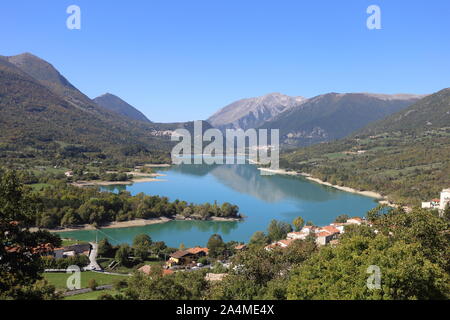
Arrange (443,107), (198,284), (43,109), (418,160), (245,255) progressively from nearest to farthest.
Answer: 1. (198,284)
2. (245,255)
3. (418,160)
4. (443,107)
5. (43,109)

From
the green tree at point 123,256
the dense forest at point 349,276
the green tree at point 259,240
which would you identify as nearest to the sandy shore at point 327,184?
the green tree at point 259,240

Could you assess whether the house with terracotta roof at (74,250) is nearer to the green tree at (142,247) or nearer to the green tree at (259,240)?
the green tree at (142,247)

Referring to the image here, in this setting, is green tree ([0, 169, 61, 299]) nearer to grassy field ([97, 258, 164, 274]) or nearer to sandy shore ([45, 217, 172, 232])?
grassy field ([97, 258, 164, 274])

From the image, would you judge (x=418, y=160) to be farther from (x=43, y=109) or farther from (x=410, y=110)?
(x=43, y=109)

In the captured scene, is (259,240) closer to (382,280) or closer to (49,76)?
(382,280)

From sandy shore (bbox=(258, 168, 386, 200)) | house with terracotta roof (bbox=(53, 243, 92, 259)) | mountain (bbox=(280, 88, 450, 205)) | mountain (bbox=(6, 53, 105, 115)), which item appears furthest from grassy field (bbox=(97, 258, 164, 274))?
mountain (bbox=(6, 53, 105, 115))

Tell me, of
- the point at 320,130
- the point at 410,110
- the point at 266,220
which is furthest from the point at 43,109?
the point at 320,130
